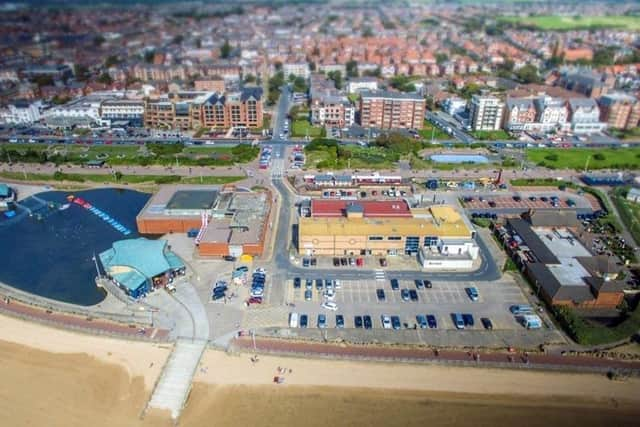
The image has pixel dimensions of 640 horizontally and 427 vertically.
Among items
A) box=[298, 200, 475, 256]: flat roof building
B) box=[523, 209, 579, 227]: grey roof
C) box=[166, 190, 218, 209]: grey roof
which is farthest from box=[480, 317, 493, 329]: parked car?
box=[166, 190, 218, 209]: grey roof

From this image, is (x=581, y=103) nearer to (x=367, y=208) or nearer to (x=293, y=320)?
(x=367, y=208)

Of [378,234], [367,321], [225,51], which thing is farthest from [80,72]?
[367,321]

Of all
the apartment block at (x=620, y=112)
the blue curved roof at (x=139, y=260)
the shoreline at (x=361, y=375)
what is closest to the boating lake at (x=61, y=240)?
the blue curved roof at (x=139, y=260)

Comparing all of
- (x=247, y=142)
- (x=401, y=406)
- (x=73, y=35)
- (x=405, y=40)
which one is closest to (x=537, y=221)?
(x=401, y=406)

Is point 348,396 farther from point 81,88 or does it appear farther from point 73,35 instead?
point 73,35

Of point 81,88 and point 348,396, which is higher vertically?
point 81,88

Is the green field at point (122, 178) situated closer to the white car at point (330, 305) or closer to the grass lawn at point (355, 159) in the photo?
the grass lawn at point (355, 159)
